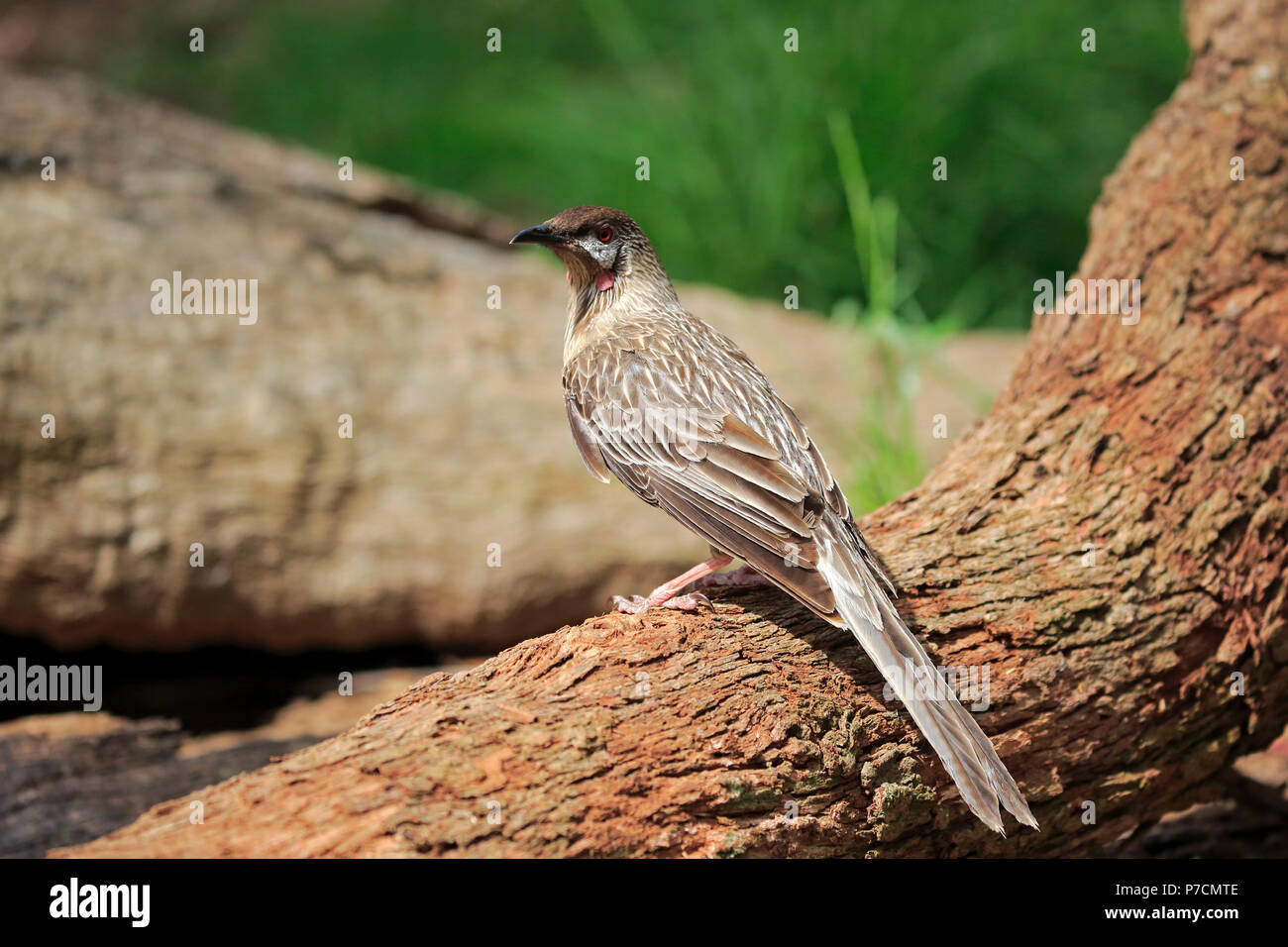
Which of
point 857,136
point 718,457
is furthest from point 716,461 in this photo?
point 857,136

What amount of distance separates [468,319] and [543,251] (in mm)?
2301

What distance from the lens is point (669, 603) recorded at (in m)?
3.18

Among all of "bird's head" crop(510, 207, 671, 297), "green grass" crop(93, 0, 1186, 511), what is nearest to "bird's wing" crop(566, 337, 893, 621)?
"bird's head" crop(510, 207, 671, 297)

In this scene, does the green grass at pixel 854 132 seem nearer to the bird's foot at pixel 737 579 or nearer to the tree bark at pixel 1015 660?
the tree bark at pixel 1015 660

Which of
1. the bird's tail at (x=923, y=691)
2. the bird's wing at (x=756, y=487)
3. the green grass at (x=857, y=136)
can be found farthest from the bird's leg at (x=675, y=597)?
the green grass at (x=857, y=136)

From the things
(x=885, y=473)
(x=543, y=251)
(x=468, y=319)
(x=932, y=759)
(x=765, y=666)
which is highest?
(x=543, y=251)

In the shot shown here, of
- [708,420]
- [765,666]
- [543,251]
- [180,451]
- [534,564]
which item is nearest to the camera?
[765,666]

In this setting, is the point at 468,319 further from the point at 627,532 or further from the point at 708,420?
the point at 708,420

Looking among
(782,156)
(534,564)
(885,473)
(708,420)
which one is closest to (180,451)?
(534,564)

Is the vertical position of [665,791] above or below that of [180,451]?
below

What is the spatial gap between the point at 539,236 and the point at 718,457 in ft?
3.62

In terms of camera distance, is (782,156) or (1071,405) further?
(782,156)

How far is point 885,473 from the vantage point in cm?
534

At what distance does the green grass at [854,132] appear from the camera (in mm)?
7898
